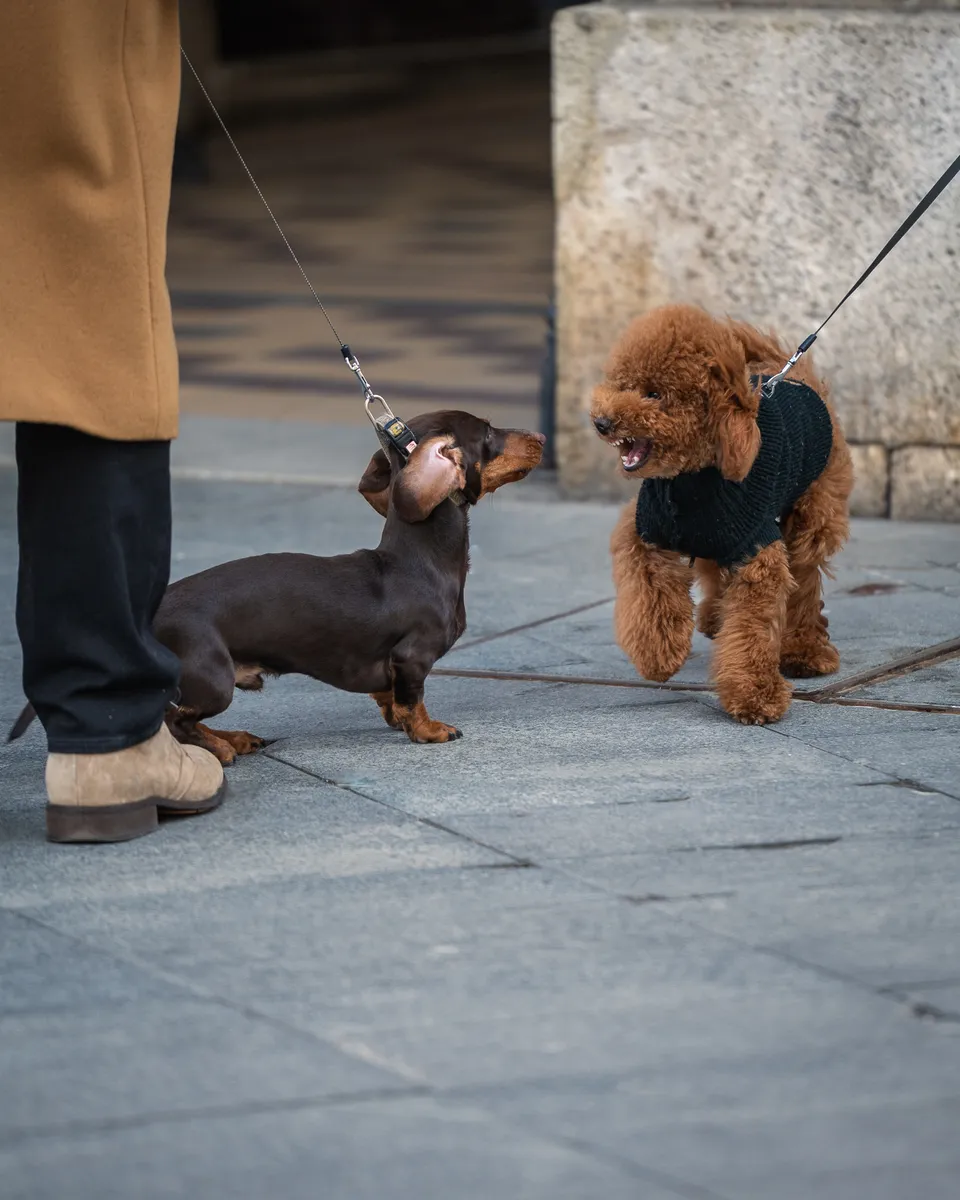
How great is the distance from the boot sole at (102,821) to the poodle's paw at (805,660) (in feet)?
5.36

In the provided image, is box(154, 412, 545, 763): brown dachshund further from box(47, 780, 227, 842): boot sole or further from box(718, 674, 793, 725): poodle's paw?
box(718, 674, 793, 725): poodle's paw

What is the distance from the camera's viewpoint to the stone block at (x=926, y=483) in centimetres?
585

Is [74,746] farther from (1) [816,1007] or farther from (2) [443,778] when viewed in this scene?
(1) [816,1007]

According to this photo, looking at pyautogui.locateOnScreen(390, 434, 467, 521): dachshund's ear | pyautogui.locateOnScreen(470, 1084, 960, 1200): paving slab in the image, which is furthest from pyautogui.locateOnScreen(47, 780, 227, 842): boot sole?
pyautogui.locateOnScreen(470, 1084, 960, 1200): paving slab

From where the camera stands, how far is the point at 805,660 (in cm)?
425

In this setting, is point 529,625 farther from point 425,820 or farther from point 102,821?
point 102,821

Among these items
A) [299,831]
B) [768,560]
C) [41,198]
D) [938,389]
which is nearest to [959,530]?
[938,389]

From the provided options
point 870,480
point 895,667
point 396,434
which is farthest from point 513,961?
point 870,480

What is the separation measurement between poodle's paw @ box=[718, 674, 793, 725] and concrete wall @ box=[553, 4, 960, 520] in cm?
218

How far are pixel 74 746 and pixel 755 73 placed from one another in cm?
349

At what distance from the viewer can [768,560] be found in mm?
3898

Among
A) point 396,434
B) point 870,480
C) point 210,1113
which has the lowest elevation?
point 210,1113

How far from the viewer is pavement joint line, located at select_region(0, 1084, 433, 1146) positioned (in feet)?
7.47

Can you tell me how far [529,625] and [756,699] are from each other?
108 cm
